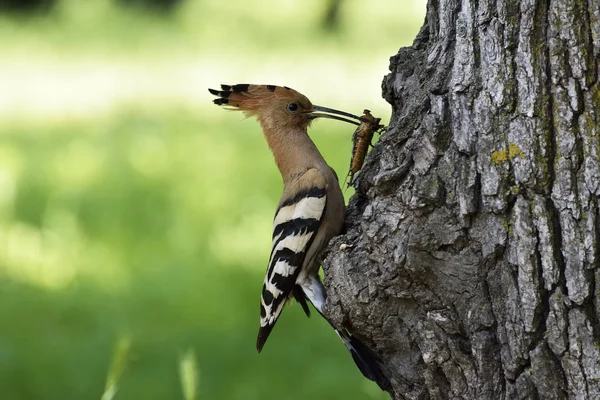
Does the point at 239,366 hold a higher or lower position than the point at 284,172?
lower

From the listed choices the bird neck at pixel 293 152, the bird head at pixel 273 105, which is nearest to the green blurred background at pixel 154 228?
the bird neck at pixel 293 152

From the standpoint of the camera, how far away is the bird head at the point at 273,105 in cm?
266

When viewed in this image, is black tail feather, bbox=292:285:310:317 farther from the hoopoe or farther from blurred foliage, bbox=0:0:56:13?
blurred foliage, bbox=0:0:56:13

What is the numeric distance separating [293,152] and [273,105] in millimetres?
186

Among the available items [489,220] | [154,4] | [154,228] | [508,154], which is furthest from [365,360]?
[154,4]

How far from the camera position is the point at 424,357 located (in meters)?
1.83

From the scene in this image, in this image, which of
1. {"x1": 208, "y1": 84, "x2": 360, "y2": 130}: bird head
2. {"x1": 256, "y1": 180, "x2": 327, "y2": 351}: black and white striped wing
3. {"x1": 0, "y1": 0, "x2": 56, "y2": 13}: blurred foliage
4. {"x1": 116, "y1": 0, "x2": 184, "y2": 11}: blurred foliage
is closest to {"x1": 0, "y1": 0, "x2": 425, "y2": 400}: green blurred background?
{"x1": 256, "y1": 180, "x2": 327, "y2": 351}: black and white striped wing

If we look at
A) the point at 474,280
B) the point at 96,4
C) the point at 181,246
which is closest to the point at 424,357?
the point at 474,280

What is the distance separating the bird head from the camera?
2656 millimetres

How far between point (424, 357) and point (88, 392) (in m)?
1.66

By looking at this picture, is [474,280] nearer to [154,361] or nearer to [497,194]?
[497,194]

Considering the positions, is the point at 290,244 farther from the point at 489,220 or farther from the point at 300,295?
Result: the point at 489,220

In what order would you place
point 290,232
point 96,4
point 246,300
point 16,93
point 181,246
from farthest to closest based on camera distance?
1. point 96,4
2. point 16,93
3. point 181,246
4. point 246,300
5. point 290,232

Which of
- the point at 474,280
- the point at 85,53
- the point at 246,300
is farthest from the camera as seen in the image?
the point at 85,53
